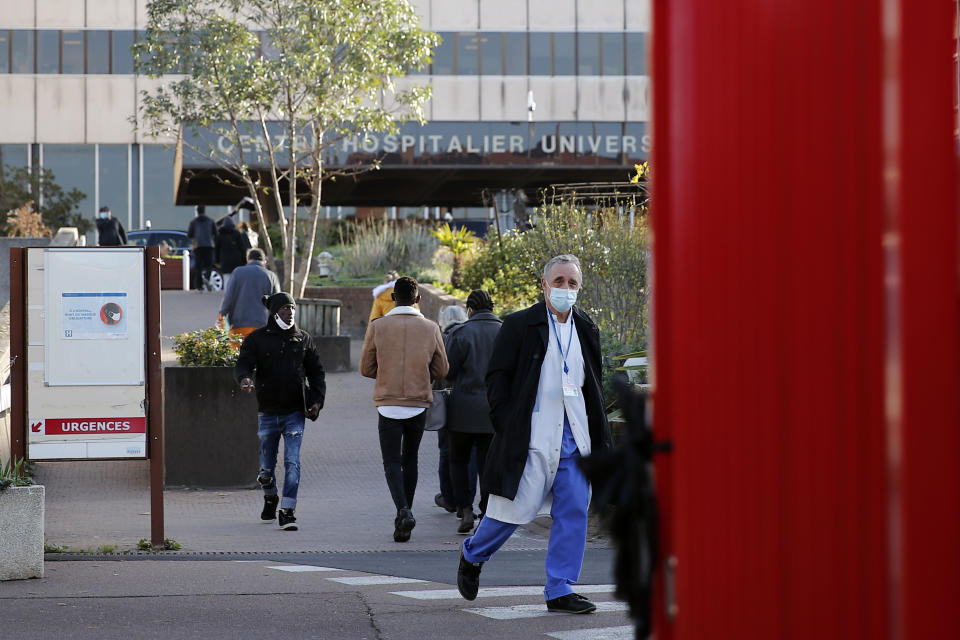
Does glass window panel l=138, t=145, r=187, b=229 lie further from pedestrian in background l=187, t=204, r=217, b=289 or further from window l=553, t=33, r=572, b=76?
pedestrian in background l=187, t=204, r=217, b=289

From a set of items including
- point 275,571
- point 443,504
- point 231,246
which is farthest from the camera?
point 231,246

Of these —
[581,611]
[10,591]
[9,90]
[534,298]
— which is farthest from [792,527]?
[9,90]

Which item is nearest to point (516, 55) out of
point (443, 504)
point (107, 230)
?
point (107, 230)

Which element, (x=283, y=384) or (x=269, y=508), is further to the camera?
(x=269, y=508)

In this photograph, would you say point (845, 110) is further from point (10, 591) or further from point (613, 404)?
point (613, 404)

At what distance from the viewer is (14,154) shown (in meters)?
47.4

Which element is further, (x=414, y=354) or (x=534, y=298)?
(x=534, y=298)

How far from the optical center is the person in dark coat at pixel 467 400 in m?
10.0

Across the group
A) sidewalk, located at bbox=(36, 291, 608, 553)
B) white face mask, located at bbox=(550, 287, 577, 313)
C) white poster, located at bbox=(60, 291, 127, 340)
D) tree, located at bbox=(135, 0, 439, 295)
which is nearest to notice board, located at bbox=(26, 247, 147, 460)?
white poster, located at bbox=(60, 291, 127, 340)

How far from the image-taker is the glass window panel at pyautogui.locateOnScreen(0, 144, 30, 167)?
155 ft

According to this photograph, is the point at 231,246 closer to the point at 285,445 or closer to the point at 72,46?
the point at 285,445

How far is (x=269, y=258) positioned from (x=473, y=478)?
17.2 metres

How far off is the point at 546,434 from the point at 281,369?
152 inches

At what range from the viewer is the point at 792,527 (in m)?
1.65
